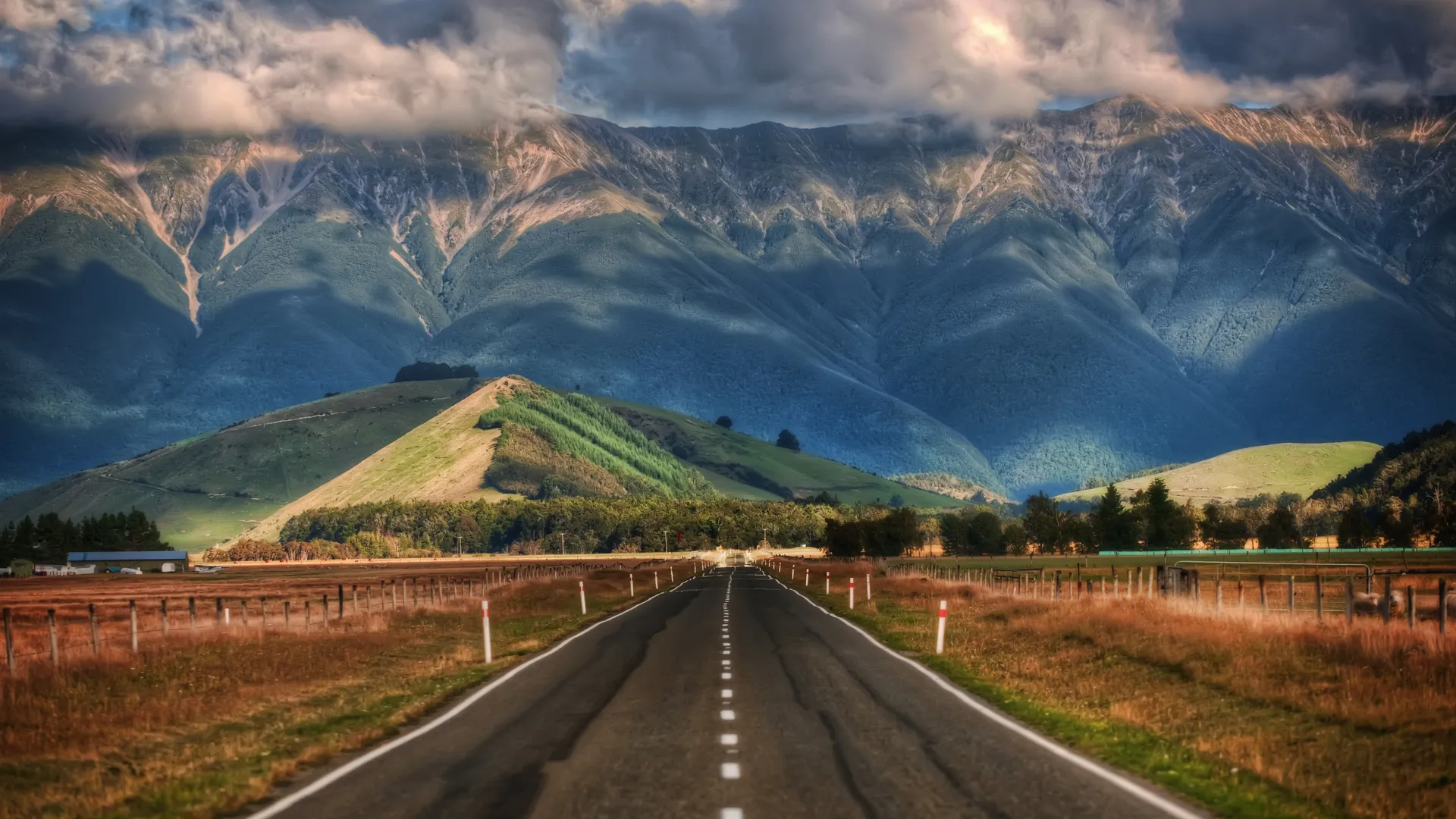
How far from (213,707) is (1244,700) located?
56.0 ft

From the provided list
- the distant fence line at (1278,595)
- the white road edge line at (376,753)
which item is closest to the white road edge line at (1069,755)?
the white road edge line at (376,753)

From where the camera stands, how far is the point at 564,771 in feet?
58.2

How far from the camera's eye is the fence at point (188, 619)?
36.8 meters

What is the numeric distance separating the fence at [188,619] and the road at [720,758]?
39.7 feet

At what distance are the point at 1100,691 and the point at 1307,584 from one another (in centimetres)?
6563

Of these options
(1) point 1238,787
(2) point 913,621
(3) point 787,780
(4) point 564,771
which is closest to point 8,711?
(4) point 564,771

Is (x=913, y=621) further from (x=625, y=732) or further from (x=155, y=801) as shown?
(x=155, y=801)

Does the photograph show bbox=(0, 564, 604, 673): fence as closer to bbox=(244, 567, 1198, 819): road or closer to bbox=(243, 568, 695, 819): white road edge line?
bbox=(243, 568, 695, 819): white road edge line

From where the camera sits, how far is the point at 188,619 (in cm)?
6331

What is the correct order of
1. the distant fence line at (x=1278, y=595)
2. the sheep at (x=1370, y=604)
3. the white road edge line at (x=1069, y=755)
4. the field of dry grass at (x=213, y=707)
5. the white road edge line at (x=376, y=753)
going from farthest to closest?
the sheep at (x=1370, y=604) → the distant fence line at (x=1278, y=595) → the field of dry grass at (x=213, y=707) → the white road edge line at (x=376, y=753) → the white road edge line at (x=1069, y=755)

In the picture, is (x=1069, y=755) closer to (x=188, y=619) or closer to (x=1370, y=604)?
(x=1370, y=604)

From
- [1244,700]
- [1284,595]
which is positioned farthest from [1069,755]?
[1284,595]

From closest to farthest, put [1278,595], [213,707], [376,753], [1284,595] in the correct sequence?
[376,753], [213,707], [1284,595], [1278,595]

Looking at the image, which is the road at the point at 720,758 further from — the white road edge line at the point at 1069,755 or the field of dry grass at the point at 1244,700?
the field of dry grass at the point at 1244,700
